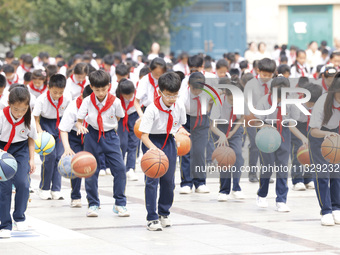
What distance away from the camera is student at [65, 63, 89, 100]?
41.5 ft

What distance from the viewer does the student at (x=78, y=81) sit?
12641 millimetres

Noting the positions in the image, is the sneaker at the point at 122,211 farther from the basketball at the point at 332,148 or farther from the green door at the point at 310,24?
the green door at the point at 310,24

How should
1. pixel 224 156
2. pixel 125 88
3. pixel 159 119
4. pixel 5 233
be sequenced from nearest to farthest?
pixel 5 233, pixel 159 119, pixel 224 156, pixel 125 88

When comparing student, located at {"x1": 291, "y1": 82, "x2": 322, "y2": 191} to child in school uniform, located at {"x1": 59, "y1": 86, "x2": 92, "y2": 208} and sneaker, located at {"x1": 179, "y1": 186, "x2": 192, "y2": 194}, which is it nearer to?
sneaker, located at {"x1": 179, "y1": 186, "x2": 192, "y2": 194}

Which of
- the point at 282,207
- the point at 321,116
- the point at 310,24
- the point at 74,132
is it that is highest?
the point at 310,24

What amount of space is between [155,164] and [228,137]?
301 centimetres

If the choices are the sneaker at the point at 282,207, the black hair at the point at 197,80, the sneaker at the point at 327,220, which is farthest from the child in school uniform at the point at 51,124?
the sneaker at the point at 327,220

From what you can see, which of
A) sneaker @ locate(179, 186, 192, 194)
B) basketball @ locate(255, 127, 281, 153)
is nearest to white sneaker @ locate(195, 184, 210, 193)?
A: sneaker @ locate(179, 186, 192, 194)

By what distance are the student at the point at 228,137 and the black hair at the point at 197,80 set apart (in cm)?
36

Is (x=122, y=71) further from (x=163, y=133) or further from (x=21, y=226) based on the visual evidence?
(x=21, y=226)

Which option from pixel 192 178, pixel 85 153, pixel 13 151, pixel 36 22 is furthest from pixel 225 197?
pixel 36 22

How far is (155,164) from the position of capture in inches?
346

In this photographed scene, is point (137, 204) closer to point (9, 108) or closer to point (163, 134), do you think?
point (163, 134)

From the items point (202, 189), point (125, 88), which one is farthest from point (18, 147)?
point (125, 88)
